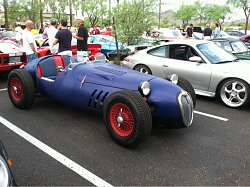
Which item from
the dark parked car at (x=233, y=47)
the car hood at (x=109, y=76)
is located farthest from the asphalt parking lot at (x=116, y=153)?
the dark parked car at (x=233, y=47)

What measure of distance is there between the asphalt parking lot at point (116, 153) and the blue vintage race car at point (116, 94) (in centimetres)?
31

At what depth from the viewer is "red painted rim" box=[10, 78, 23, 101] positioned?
4522mm

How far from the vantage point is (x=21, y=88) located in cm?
450

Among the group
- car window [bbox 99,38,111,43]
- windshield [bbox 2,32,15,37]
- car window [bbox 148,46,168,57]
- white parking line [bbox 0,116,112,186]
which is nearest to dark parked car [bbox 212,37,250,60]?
car window [bbox 148,46,168,57]

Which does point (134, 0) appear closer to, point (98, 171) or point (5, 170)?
point (98, 171)

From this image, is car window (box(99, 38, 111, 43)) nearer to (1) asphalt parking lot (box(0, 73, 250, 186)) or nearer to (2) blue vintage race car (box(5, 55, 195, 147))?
(2) blue vintage race car (box(5, 55, 195, 147))

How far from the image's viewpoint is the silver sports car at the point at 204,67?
4.81m

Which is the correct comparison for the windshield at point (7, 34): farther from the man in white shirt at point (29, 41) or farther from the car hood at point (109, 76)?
the car hood at point (109, 76)

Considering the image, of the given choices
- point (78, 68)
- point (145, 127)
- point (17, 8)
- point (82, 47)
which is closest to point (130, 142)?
point (145, 127)

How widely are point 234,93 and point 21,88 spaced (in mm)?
4402

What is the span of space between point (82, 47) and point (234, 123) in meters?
4.61

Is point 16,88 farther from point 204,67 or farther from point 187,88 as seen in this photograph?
point 204,67

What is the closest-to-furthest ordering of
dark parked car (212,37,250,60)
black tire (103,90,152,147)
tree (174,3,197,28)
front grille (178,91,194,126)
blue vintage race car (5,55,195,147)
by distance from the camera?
black tire (103,90,152,147), blue vintage race car (5,55,195,147), front grille (178,91,194,126), dark parked car (212,37,250,60), tree (174,3,197,28)

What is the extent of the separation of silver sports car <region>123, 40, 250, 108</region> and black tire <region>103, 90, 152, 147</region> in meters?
2.74
